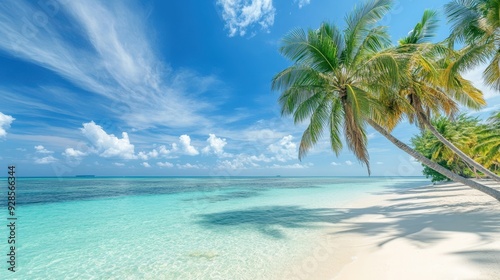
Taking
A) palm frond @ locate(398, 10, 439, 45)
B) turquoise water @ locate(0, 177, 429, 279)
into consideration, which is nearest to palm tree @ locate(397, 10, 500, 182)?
palm frond @ locate(398, 10, 439, 45)

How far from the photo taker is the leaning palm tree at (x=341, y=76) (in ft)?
22.9

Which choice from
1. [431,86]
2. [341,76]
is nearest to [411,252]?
[341,76]

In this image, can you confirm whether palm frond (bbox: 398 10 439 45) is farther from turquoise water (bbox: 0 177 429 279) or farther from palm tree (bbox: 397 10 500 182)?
turquoise water (bbox: 0 177 429 279)

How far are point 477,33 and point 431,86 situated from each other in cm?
193

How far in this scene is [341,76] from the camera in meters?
7.48

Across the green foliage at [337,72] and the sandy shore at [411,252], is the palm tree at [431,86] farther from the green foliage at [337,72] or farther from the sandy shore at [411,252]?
the sandy shore at [411,252]

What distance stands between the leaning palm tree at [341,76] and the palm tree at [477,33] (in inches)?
72.4

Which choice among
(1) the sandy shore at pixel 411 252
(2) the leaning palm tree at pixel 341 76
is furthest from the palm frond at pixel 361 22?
(1) the sandy shore at pixel 411 252

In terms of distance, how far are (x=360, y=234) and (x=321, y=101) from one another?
4733 mm

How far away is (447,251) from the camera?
4.38m

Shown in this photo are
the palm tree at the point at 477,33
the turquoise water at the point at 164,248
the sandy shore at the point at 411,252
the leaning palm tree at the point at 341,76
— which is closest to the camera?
the sandy shore at the point at 411,252

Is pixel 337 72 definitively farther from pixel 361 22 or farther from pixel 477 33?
pixel 477 33

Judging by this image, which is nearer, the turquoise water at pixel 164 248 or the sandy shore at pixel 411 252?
the sandy shore at pixel 411 252

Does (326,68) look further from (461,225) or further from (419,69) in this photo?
(461,225)
